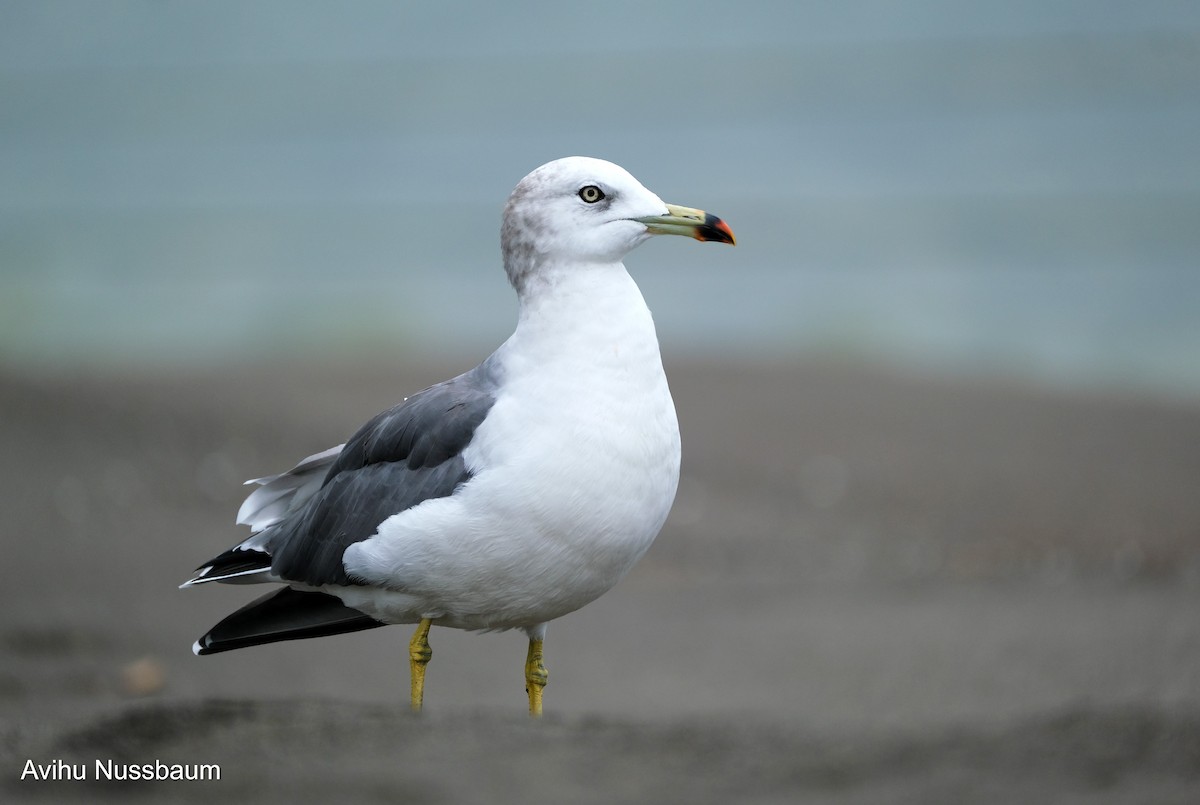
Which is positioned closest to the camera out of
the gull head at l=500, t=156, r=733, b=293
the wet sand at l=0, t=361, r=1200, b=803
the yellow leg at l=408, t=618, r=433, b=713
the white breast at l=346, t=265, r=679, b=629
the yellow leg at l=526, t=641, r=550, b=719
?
the wet sand at l=0, t=361, r=1200, b=803

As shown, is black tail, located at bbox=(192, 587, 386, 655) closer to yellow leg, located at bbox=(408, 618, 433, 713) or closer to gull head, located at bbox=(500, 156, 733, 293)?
yellow leg, located at bbox=(408, 618, 433, 713)

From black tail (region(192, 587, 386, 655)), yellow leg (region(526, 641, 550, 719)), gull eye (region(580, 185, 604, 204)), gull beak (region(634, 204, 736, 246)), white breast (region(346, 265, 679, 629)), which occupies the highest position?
gull eye (region(580, 185, 604, 204))

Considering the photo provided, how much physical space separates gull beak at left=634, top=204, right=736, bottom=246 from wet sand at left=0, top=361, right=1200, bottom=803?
4.07 ft

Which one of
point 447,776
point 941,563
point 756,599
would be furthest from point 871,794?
point 941,563

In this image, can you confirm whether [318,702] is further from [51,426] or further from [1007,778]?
[51,426]

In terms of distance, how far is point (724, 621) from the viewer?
597 cm

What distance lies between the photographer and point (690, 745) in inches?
118

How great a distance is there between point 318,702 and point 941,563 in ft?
13.0

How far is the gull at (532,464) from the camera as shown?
3268 mm

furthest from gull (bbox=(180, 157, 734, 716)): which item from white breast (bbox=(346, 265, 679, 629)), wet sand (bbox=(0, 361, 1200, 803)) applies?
wet sand (bbox=(0, 361, 1200, 803))

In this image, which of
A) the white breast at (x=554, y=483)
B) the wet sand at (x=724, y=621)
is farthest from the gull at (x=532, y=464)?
the wet sand at (x=724, y=621)

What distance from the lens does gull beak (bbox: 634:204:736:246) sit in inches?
138

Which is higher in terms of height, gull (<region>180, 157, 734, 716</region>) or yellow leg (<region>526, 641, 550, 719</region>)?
gull (<region>180, 157, 734, 716</region>)

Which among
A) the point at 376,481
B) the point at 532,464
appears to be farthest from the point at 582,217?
the point at 376,481
